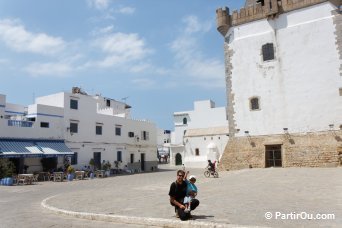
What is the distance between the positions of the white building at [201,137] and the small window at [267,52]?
21137 millimetres

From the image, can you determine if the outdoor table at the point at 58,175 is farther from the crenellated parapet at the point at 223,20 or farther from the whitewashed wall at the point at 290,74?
the crenellated parapet at the point at 223,20

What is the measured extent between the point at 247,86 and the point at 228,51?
341 centimetres

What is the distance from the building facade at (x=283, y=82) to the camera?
21.7 m

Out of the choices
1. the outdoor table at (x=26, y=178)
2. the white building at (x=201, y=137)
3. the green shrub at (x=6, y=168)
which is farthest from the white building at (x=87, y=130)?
the white building at (x=201, y=137)

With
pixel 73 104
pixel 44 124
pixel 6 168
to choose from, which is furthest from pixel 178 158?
pixel 6 168

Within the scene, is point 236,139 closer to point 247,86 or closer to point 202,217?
point 247,86

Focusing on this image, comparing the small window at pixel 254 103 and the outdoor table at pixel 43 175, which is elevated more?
the small window at pixel 254 103

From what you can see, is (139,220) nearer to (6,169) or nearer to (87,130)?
(6,169)

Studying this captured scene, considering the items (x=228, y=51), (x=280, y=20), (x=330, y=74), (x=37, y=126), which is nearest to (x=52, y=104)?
(x=37, y=126)

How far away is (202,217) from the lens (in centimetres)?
764

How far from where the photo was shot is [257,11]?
981 inches

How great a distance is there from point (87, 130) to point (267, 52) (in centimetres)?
1819

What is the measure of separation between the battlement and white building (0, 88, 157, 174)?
49.6ft

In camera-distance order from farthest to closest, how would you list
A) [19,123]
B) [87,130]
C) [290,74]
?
[87,130] < [19,123] < [290,74]
